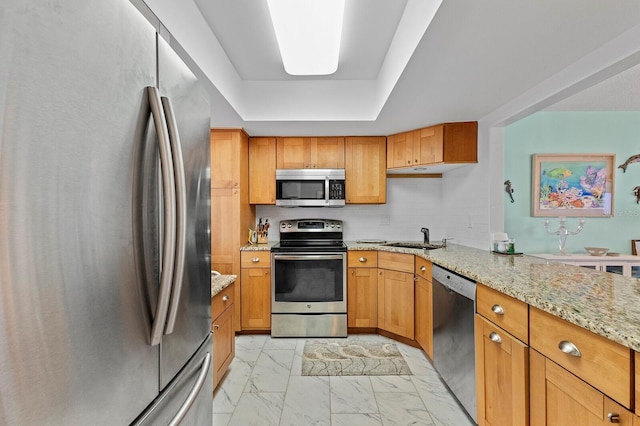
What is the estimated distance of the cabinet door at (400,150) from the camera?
3.22 meters

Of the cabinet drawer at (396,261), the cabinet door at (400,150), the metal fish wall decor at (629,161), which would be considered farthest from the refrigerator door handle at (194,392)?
the metal fish wall decor at (629,161)

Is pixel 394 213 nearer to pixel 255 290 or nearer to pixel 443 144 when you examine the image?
pixel 443 144

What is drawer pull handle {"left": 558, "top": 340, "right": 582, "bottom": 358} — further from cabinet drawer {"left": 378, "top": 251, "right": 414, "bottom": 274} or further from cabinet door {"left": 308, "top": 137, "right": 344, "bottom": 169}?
cabinet door {"left": 308, "top": 137, "right": 344, "bottom": 169}

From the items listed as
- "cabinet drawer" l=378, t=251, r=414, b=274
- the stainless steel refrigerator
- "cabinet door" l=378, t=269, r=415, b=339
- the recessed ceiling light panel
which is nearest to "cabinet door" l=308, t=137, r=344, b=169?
"cabinet drawer" l=378, t=251, r=414, b=274

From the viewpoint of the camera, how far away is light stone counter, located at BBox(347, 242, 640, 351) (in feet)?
3.13

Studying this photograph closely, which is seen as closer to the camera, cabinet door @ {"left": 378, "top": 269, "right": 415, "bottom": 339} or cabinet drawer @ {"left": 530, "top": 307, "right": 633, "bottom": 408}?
cabinet drawer @ {"left": 530, "top": 307, "right": 633, "bottom": 408}

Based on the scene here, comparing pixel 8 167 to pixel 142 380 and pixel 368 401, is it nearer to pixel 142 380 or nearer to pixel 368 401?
pixel 142 380

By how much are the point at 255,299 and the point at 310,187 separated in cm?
136

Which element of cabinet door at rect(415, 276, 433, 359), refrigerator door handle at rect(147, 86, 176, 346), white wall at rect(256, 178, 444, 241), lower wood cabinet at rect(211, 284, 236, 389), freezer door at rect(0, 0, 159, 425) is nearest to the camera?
freezer door at rect(0, 0, 159, 425)

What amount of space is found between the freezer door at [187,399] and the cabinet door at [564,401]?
127cm

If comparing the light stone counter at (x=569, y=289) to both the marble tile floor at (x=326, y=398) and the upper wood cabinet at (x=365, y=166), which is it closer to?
the marble tile floor at (x=326, y=398)

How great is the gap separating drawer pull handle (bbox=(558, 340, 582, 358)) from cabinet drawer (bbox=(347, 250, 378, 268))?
6.76 ft

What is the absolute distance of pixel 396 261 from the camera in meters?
2.97

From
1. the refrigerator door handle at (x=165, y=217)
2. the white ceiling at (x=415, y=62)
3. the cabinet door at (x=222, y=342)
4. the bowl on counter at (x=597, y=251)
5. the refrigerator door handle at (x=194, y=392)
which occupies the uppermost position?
the white ceiling at (x=415, y=62)
